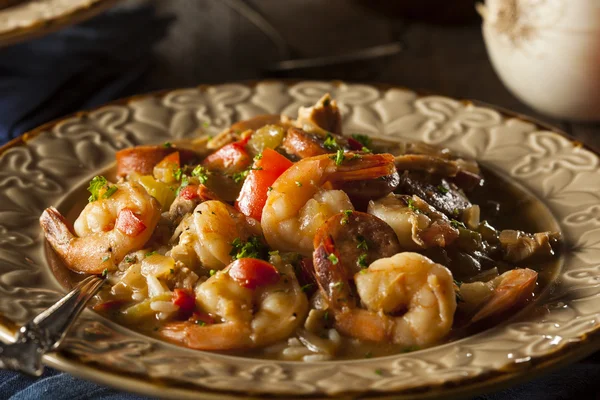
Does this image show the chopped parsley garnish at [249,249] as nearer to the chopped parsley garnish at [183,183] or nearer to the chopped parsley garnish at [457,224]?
the chopped parsley garnish at [183,183]

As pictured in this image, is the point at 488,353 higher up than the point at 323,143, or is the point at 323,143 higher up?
the point at 323,143

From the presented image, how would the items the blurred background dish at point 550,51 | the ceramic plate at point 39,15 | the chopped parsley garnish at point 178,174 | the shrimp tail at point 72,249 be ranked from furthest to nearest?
the blurred background dish at point 550,51
the ceramic plate at point 39,15
the chopped parsley garnish at point 178,174
the shrimp tail at point 72,249

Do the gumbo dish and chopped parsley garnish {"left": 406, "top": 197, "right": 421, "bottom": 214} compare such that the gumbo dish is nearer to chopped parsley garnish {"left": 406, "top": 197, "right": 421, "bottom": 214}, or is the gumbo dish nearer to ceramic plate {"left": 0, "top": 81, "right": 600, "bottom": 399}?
chopped parsley garnish {"left": 406, "top": 197, "right": 421, "bottom": 214}

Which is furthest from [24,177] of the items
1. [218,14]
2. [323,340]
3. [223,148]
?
[218,14]

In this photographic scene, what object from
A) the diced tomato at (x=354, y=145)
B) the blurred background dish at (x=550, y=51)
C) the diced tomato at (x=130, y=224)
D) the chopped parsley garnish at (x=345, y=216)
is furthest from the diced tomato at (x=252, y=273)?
the blurred background dish at (x=550, y=51)

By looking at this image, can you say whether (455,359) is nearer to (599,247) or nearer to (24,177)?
(599,247)

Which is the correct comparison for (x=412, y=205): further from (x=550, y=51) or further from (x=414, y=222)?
(x=550, y=51)
